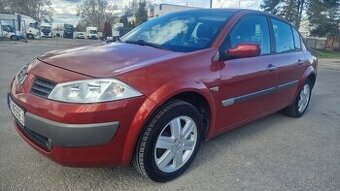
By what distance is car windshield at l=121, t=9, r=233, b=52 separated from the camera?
348 centimetres

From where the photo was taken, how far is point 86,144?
254cm

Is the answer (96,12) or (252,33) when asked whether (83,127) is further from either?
(96,12)

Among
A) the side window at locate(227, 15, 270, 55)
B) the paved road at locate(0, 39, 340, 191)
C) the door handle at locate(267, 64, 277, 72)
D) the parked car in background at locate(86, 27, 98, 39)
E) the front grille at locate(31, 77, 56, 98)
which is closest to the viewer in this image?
the front grille at locate(31, 77, 56, 98)

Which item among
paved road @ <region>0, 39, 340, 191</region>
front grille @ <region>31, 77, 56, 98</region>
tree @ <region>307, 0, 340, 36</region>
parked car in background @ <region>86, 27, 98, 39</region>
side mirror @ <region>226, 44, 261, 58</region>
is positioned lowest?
parked car in background @ <region>86, 27, 98, 39</region>

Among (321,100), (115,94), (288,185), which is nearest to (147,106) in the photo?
(115,94)

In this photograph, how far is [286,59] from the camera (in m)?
4.58

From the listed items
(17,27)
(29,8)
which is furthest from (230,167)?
(29,8)

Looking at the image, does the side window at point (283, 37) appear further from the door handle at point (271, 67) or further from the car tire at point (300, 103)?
the car tire at point (300, 103)

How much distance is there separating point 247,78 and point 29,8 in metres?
82.5

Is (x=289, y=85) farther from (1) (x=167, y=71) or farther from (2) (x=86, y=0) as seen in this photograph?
(2) (x=86, y=0)

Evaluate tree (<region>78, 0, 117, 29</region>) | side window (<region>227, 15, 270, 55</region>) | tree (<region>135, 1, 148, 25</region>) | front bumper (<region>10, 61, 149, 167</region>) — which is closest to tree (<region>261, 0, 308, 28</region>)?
tree (<region>135, 1, 148, 25</region>)

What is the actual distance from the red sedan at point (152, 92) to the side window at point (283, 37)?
0.27 metres

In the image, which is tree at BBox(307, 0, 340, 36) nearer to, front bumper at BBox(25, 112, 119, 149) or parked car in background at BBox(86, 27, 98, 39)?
parked car in background at BBox(86, 27, 98, 39)

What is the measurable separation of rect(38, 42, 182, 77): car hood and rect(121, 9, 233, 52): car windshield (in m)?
0.25
